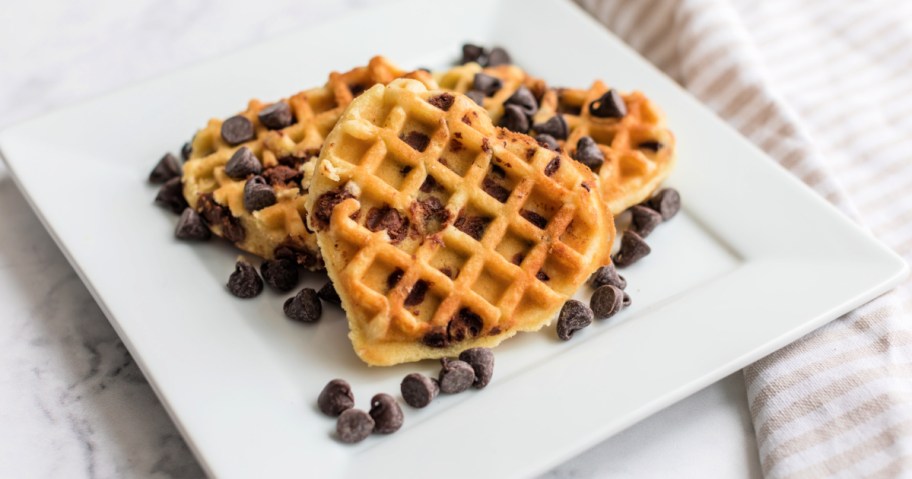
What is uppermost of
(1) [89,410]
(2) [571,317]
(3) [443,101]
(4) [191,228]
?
(3) [443,101]

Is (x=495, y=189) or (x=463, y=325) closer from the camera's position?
(x=463, y=325)

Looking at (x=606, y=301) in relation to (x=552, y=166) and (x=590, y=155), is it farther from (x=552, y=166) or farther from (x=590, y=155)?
(x=590, y=155)

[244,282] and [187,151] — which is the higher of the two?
[244,282]

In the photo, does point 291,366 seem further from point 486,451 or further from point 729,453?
point 729,453

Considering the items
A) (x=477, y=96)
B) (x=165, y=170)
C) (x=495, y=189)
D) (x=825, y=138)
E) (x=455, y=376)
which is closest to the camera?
(x=455, y=376)

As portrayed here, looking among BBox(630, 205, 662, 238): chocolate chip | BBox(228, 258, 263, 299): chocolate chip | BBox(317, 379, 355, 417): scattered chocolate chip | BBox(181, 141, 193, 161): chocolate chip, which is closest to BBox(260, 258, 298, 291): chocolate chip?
BBox(228, 258, 263, 299): chocolate chip

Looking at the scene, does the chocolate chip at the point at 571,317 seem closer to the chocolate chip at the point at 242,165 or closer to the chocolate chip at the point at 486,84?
the chocolate chip at the point at 486,84

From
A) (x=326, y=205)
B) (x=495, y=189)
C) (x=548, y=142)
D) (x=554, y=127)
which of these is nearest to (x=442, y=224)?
(x=495, y=189)
